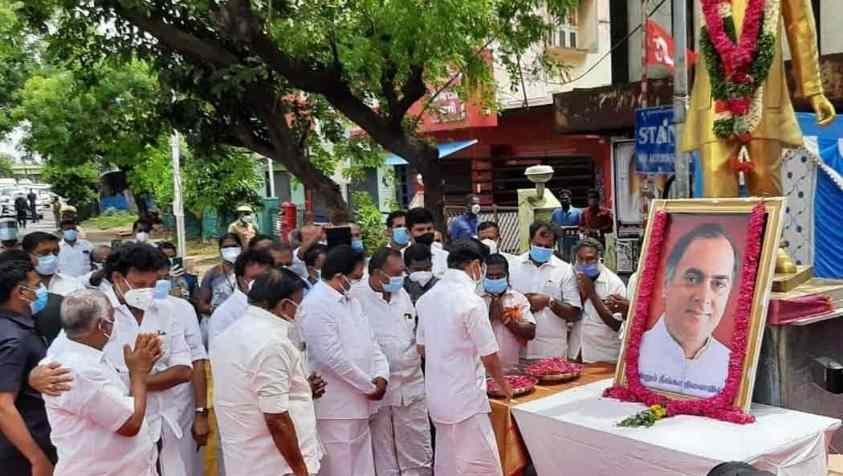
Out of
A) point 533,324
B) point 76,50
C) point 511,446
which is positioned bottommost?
point 511,446

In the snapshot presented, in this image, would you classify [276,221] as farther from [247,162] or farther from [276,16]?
[276,16]

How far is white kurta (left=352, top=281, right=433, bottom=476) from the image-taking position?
5121mm

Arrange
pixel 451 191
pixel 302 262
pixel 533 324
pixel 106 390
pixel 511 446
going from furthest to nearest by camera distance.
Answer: pixel 451 191 < pixel 302 262 < pixel 533 324 < pixel 511 446 < pixel 106 390

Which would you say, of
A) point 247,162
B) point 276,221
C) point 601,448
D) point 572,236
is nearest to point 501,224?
point 572,236

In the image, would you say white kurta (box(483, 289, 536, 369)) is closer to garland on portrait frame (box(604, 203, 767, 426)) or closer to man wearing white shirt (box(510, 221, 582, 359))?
man wearing white shirt (box(510, 221, 582, 359))

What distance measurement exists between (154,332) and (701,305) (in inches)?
111

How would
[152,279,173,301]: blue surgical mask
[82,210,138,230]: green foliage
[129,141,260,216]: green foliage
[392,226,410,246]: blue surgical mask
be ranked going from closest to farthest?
[152,279,173,301]: blue surgical mask
[392,226,410,246]: blue surgical mask
[129,141,260,216]: green foliage
[82,210,138,230]: green foliage

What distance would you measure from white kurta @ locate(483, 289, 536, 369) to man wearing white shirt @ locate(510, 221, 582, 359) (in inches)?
5.3

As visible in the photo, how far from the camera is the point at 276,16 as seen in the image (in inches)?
380

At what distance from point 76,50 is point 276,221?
1332 centimetres

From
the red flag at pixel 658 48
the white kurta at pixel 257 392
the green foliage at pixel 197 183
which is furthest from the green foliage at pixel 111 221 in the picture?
the white kurta at pixel 257 392

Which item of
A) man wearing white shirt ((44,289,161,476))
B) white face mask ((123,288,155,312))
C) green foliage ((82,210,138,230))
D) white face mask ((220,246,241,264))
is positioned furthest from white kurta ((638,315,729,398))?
green foliage ((82,210,138,230))

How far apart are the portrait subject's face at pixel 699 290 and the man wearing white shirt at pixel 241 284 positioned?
243cm

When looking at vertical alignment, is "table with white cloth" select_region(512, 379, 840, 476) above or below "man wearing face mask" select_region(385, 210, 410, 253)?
below
